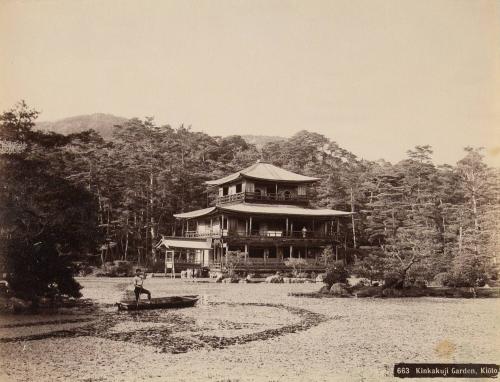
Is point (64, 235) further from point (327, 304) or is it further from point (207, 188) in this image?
point (207, 188)

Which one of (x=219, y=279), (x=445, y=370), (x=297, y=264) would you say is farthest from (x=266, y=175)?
(x=445, y=370)

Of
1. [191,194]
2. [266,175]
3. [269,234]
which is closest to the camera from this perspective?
[269,234]

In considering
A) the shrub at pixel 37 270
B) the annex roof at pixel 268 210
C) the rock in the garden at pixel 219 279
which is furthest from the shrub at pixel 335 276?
the annex roof at pixel 268 210

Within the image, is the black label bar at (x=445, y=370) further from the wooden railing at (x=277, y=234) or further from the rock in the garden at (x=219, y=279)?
the wooden railing at (x=277, y=234)

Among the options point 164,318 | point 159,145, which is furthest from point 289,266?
point 159,145

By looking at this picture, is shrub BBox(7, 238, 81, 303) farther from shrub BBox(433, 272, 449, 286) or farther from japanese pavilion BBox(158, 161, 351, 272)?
japanese pavilion BBox(158, 161, 351, 272)

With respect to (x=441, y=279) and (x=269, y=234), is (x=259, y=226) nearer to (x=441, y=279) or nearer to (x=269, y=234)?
(x=269, y=234)

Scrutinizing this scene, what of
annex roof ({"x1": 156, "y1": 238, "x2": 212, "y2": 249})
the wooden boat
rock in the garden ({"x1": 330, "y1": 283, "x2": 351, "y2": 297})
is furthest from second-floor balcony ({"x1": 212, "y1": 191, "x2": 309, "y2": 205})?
the wooden boat
